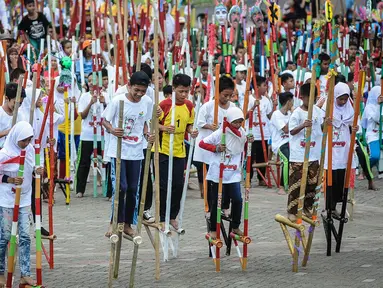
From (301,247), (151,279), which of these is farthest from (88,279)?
(301,247)

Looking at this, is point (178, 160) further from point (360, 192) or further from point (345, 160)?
point (360, 192)

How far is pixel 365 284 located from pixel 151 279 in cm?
196

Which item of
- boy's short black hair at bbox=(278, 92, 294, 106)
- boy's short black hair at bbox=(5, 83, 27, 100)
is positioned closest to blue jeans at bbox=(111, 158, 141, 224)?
boy's short black hair at bbox=(5, 83, 27, 100)

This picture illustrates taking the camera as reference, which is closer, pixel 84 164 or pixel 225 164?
pixel 225 164

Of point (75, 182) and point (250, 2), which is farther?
point (250, 2)

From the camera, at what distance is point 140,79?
1044 centimetres

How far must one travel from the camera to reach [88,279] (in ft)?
31.8

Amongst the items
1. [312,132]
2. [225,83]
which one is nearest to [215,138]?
[225,83]

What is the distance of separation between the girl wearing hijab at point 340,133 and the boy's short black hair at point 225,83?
175 centimetres

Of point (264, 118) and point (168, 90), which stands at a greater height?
point (168, 90)

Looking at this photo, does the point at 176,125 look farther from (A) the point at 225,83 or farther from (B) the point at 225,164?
(B) the point at 225,164

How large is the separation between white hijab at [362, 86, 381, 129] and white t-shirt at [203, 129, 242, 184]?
6.75 meters

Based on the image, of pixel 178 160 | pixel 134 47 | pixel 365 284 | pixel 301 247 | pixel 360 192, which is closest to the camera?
pixel 365 284

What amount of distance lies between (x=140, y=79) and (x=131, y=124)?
0.64 metres
